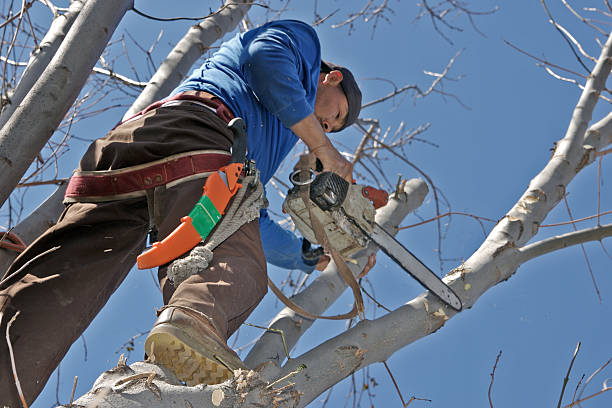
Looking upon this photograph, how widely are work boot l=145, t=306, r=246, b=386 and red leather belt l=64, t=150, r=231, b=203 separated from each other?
1.72 feet

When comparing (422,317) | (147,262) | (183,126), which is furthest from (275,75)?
(422,317)

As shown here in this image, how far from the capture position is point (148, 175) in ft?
6.03

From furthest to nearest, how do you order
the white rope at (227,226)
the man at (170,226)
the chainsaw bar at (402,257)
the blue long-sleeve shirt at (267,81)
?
the chainsaw bar at (402,257) → the blue long-sleeve shirt at (267,81) → the white rope at (227,226) → the man at (170,226)

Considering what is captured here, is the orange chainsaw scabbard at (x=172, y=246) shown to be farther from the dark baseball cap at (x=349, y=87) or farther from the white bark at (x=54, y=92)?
the dark baseball cap at (x=349, y=87)

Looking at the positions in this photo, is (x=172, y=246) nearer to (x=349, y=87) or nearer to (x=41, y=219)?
(x=41, y=219)

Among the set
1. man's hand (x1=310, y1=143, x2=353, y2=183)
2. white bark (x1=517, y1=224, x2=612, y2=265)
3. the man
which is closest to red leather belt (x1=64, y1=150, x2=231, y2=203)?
the man

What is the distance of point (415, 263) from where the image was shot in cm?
269

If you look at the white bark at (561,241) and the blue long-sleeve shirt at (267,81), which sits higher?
the blue long-sleeve shirt at (267,81)

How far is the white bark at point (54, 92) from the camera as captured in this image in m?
1.94

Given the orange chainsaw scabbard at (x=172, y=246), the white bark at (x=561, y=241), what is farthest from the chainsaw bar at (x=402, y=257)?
the orange chainsaw scabbard at (x=172, y=246)

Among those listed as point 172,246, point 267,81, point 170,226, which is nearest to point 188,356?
point 172,246

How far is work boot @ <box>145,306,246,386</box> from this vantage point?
132 cm

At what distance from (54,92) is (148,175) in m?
0.47

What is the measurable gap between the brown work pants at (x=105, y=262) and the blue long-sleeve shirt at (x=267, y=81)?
0.23m
